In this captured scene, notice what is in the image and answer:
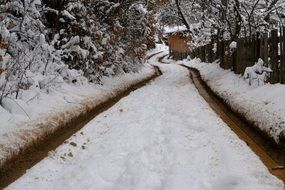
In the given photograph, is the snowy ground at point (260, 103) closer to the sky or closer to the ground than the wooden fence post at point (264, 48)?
closer to the ground

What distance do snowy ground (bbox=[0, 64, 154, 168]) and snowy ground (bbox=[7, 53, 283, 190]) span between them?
51cm

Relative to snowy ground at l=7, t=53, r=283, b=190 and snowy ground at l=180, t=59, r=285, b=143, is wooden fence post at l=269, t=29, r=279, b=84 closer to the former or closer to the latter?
snowy ground at l=180, t=59, r=285, b=143

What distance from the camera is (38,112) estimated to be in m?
7.62

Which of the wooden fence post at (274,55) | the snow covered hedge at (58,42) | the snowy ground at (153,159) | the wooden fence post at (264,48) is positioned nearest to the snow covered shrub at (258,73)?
the wooden fence post at (264,48)

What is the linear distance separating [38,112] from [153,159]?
3.05m

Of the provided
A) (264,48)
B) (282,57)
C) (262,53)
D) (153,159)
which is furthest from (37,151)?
(262,53)

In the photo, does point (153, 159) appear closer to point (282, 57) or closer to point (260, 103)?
point (260, 103)

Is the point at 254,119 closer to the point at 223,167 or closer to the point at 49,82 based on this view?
the point at 223,167

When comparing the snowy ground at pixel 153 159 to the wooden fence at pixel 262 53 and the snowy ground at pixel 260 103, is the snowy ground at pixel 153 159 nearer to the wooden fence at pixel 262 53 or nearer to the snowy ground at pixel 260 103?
the snowy ground at pixel 260 103

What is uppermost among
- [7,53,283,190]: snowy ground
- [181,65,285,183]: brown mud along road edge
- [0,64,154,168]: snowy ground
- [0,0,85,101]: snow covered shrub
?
[0,0,85,101]: snow covered shrub

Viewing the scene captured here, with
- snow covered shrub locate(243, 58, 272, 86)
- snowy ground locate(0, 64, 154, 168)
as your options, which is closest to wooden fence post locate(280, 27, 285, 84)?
snow covered shrub locate(243, 58, 272, 86)

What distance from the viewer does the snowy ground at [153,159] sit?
4.75 meters

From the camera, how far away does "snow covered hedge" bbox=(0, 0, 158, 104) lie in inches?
335

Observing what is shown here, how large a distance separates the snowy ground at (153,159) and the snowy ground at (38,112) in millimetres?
506
